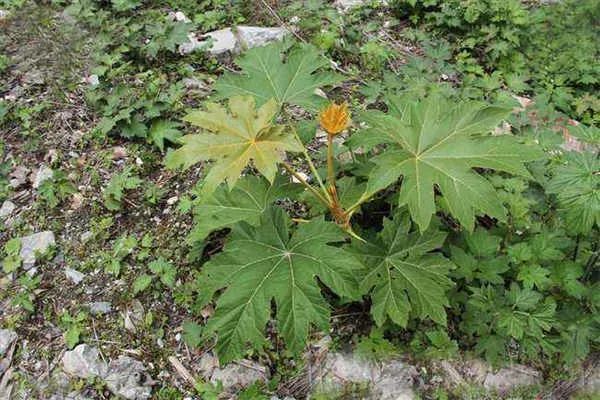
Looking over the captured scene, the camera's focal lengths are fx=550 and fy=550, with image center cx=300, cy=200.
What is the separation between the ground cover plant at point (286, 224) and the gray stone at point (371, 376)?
2 cm

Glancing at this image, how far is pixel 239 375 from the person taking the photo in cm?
261

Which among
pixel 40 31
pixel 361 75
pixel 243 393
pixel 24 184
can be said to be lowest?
pixel 243 393

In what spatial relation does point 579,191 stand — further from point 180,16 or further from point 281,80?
point 180,16

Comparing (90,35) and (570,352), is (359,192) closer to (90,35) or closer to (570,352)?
(570,352)

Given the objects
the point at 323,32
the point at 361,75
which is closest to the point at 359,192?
the point at 361,75

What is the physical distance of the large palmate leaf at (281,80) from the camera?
2672mm

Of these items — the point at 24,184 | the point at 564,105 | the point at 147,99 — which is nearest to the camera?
the point at 24,184

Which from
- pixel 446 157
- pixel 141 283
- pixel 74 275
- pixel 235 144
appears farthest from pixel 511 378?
pixel 74 275

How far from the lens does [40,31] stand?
424 centimetres

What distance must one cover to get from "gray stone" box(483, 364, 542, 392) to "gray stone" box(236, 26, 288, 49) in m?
2.80

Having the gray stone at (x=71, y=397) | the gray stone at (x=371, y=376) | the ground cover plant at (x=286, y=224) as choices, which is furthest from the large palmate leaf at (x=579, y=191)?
the gray stone at (x=71, y=397)

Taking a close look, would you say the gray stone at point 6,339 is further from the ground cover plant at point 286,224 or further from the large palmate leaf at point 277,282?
the large palmate leaf at point 277,282

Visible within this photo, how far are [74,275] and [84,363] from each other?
525 mm

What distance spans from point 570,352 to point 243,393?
1508 millimetres
